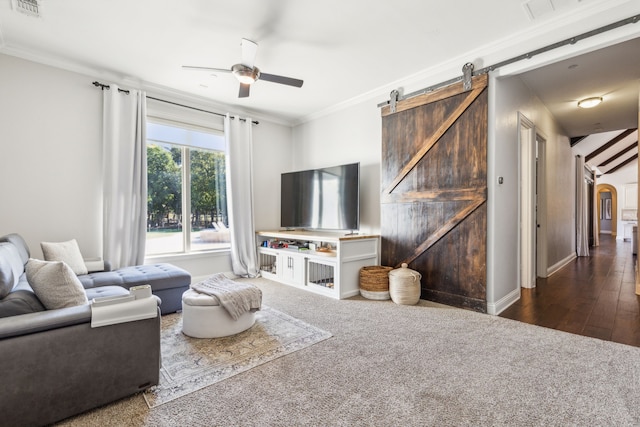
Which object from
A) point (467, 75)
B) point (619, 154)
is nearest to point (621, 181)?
point (619, 154)

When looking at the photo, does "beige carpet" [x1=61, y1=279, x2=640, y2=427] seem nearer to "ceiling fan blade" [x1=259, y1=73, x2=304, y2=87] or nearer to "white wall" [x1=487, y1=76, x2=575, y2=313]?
"white wall" [x1=487, y1=76, x2=575, y2=313]

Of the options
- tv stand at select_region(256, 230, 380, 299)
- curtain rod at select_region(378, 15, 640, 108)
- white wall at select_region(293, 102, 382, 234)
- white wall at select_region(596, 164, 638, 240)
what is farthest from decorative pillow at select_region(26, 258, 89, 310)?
white wall at select_region(596, 164, 638, 240)

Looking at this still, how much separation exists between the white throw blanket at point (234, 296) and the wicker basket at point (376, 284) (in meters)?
1.50

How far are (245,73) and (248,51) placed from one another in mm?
203

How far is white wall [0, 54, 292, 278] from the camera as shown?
10.2 ft

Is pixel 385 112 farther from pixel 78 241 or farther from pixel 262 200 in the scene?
pixel 78 241

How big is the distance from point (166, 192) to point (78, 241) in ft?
3.87

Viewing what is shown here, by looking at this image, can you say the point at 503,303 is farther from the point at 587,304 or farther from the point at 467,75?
the point at 467,75

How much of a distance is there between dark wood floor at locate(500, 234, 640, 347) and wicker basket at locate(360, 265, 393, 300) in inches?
48.7

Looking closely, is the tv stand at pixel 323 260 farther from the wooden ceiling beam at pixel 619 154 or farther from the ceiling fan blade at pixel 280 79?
the wooden ceiling beam at pixel 619 154

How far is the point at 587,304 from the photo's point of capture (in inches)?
130

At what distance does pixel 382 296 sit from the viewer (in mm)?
3600

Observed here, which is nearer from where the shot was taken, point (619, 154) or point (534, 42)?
point (534, 42)

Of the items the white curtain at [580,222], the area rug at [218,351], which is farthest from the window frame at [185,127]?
the white curtain at [580,222]
